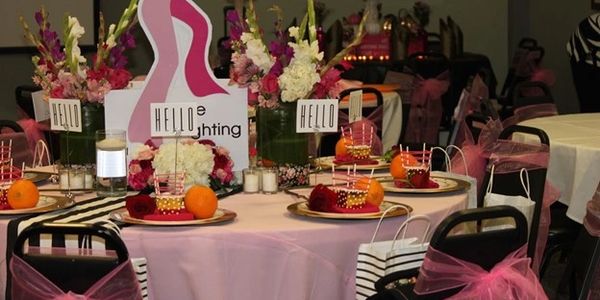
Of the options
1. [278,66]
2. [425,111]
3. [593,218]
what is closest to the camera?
[593,218]

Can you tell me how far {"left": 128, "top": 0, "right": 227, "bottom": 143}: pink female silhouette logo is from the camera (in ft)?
12.2

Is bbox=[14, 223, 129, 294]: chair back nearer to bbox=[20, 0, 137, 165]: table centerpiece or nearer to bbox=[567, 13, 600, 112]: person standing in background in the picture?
bbox=[20, 0, 137, 165]: table centerpiece

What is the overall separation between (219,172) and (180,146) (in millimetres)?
222

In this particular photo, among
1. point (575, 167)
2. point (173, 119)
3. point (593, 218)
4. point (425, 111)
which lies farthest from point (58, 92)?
point (425, 111)

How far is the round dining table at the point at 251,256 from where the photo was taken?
2975 millimetres

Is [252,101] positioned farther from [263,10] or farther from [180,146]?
[263,10]

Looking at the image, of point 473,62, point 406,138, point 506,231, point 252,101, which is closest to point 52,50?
point 252,101

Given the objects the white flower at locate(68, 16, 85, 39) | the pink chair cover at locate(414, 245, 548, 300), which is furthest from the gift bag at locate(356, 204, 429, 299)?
the white flower at locate(68, 16, 85, 39)

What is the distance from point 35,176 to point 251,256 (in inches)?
52.5

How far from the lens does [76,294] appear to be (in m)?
2.63

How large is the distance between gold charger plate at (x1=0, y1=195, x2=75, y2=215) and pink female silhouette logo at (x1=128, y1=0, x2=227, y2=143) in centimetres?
38

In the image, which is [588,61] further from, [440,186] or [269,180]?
[269,180]

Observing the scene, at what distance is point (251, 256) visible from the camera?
2.98 m

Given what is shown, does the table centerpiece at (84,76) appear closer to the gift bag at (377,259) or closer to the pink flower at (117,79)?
the pink flower at (117,79)
